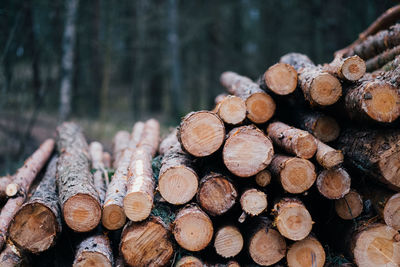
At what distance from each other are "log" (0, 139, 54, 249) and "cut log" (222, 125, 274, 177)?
225 cm

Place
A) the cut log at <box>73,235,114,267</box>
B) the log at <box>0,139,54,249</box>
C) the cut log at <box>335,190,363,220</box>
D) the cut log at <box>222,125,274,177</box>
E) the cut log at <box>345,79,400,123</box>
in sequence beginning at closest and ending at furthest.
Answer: the cut log at <box>345,79,400,123</box> < the cut log at <box>73,235,114,267</box> < the cut log at <box>222,125,274,177</box> < the cut log at <box>335,190,363,220</box> < the log at <box>0,139,54,249</box>

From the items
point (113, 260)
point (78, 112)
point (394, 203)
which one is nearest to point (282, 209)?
point (394, 203)

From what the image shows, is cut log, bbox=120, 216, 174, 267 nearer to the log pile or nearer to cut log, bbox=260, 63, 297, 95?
the log pile

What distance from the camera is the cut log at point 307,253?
3316 millimetres

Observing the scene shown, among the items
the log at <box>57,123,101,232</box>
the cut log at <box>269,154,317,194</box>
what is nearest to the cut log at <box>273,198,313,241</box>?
the cut log at <box>269,154,317,194</box>

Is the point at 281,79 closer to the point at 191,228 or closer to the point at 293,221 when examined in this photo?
the point at 293,221

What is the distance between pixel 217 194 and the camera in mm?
3309

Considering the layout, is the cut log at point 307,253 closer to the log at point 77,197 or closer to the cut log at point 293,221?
the cut log at point 293,221

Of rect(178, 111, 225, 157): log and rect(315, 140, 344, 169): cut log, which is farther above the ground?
rect(178, 111, 225, 157): log

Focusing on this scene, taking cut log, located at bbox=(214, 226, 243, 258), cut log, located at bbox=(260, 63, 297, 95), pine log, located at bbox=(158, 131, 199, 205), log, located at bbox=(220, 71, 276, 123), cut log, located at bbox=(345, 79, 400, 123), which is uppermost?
cut log, located at bbox=(260, 63, 297, 95)

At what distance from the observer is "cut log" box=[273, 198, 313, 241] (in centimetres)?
318

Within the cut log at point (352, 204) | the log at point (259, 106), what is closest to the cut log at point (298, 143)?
the log at point (259, 106)

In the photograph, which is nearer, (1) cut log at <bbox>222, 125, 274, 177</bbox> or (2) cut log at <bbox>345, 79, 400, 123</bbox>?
(2) cut log at <bbox>345, 79, 400, 123</bbox>

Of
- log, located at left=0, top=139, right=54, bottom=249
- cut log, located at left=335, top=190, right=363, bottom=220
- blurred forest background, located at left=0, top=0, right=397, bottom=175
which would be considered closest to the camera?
cut log, located at left=335, top=190, right=363, bottom=220
